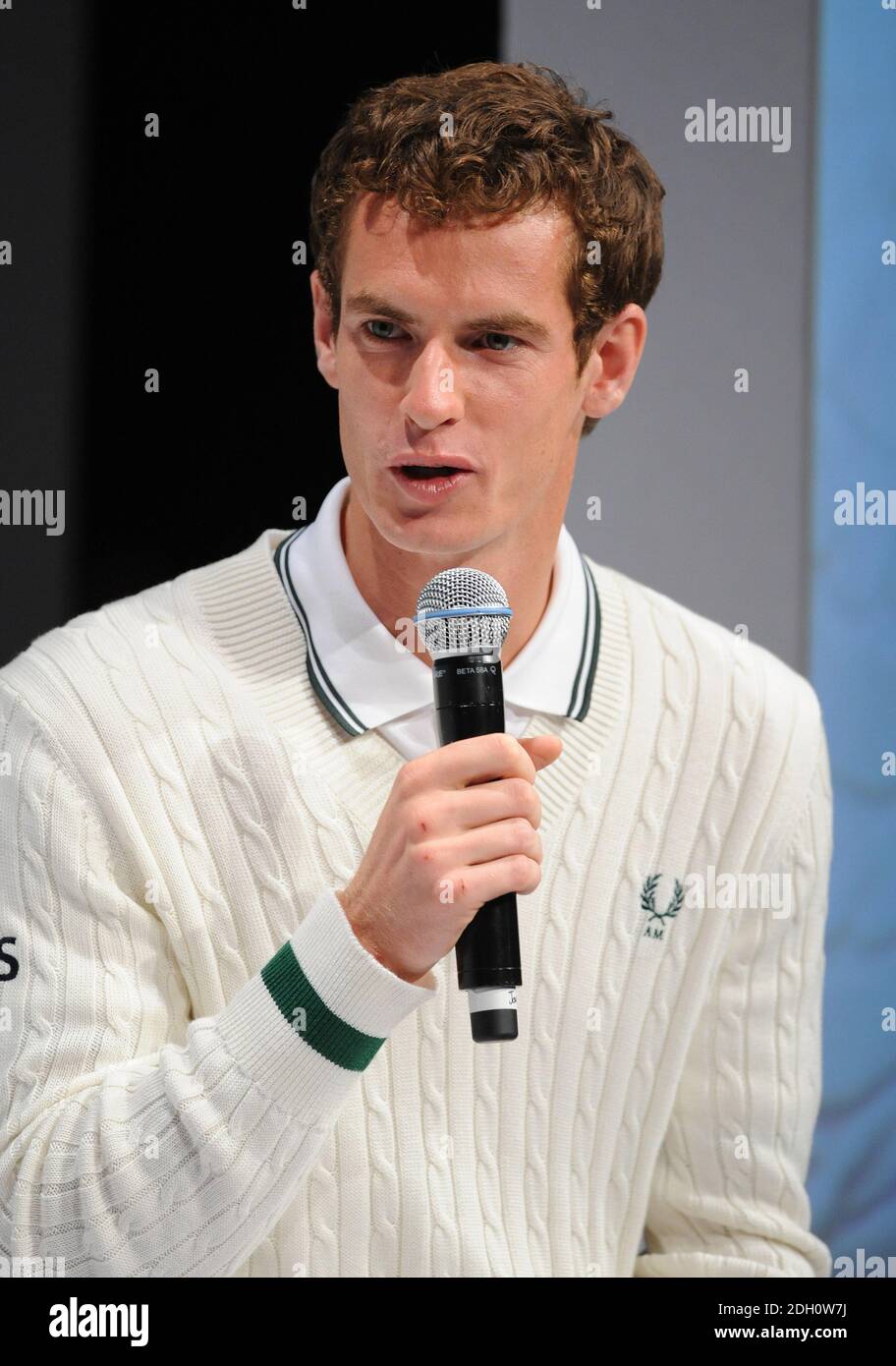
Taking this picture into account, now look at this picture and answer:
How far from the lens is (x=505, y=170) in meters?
1.64

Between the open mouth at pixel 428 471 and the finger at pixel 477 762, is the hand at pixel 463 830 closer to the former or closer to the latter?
the finger at pixel 477 762

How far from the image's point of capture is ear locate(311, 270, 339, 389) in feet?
5.83

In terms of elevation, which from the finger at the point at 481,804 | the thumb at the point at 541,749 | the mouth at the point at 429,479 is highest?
the mouth at the point at 429,479

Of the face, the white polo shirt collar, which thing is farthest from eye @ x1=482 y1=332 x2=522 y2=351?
the white polo shirt collar

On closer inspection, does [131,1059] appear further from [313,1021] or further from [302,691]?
[302,691]

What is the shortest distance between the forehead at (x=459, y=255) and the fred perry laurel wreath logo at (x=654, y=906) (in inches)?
26.1

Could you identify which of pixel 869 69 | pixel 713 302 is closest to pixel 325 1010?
pixel 713 302

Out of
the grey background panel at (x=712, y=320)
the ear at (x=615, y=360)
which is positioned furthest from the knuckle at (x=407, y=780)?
the grey background panel at (x=712, y=320)

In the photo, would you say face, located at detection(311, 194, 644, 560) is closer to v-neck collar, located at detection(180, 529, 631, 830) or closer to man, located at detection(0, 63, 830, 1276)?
man, located at detection(0, 63, 830, 1276)

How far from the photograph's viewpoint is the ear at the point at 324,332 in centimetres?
178

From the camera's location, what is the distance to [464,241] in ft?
5.33

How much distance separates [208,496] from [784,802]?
2.56 feet

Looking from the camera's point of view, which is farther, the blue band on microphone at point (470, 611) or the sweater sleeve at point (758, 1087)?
the sweater sleeve at point (758, 1087)
